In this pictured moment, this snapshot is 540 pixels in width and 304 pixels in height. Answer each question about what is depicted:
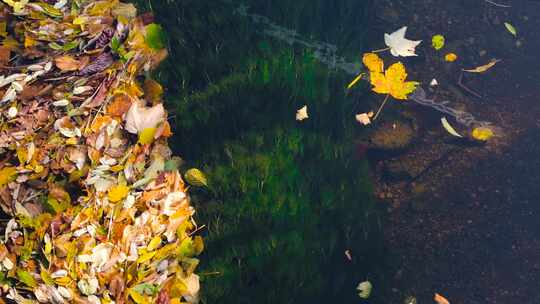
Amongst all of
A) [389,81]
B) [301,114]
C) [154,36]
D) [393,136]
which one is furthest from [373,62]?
[154,36]

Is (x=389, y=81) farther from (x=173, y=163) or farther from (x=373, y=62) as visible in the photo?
(x=173, y=163)

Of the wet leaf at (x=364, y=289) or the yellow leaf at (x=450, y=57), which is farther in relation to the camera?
the yellow leaf at (x=450, y=57)

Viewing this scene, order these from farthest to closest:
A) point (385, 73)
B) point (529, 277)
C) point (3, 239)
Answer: point (385, 73)
point (529, 277)
point (3, 239)

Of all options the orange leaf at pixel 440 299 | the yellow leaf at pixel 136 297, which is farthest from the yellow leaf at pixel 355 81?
the yellow leaf at pixel 136 297

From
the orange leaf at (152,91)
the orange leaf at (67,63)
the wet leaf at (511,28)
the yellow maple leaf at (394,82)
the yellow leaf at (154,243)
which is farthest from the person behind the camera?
the wet leaf at (511,28)

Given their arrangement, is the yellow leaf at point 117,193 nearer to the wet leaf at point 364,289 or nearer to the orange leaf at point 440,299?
the wet leaf at point 364,289

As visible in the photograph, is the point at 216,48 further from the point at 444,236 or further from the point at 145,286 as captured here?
the point at 444,236

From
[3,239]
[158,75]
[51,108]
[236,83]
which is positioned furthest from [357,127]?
[3,239]
